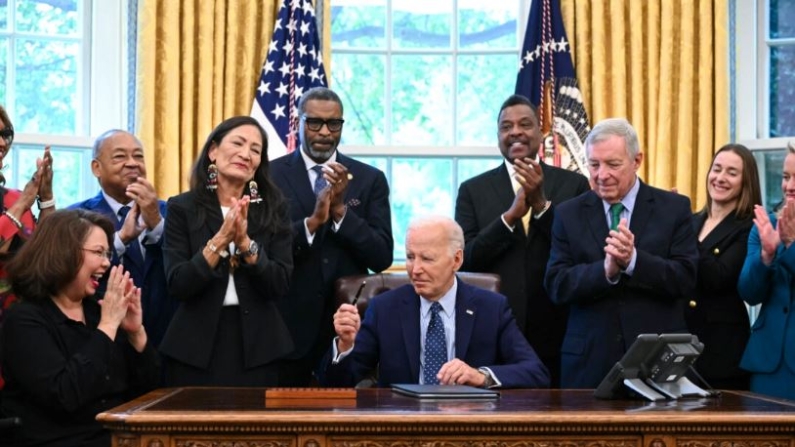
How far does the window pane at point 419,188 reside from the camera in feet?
23.5

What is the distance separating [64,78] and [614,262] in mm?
3729

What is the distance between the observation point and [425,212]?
7152 millimetres

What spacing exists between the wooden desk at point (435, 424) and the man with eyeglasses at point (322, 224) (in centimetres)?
143

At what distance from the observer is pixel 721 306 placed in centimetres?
509

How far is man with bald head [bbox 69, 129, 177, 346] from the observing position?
488 cm

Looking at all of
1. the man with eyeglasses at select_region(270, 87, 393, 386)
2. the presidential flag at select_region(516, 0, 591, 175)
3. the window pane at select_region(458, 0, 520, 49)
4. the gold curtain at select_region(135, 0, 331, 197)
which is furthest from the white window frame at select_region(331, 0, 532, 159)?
the man with eyeglasses at select_region(270, 87, 393, 386)

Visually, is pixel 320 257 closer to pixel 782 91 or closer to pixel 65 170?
pixel 65 170

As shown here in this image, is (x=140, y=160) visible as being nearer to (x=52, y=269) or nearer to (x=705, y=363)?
(x=52, y=269)

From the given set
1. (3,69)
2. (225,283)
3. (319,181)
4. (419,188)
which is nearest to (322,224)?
(319,181)

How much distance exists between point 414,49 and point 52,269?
3.68 meters

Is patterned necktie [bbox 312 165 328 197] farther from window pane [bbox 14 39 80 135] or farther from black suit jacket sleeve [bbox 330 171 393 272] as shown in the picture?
window pane [bbox 14 39 80 135]

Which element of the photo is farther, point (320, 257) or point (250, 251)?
point (320, 257)

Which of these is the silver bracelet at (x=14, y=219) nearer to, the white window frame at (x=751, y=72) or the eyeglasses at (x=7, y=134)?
the eyeglasses at (x=7, y=134)

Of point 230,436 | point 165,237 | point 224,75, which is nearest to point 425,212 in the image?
point 224,75
